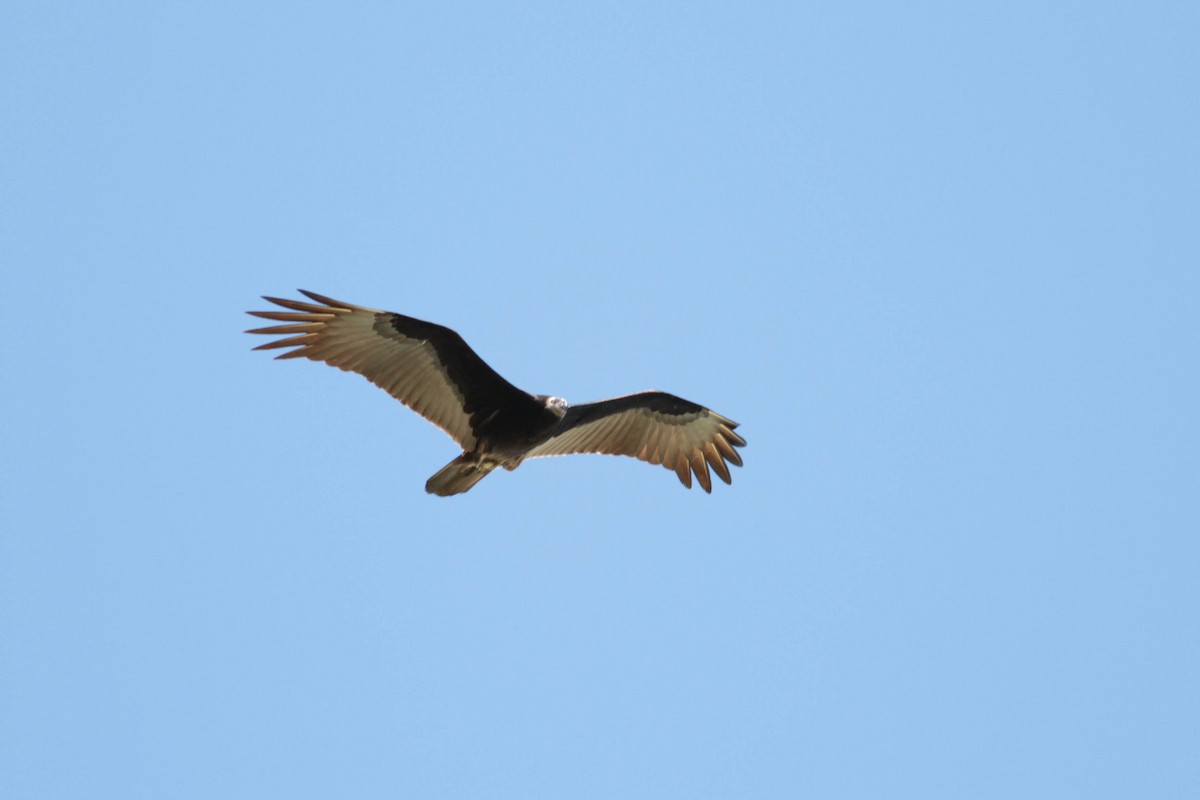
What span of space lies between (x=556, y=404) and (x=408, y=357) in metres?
1.43

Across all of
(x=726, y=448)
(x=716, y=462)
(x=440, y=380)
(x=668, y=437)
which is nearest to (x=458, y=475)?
(x=440, y=380)

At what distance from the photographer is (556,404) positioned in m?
13.7

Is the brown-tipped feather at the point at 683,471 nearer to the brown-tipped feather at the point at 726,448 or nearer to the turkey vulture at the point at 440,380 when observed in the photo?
the brown-tipped feather at the point at 726,448

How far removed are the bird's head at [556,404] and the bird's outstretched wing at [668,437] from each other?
107 cm

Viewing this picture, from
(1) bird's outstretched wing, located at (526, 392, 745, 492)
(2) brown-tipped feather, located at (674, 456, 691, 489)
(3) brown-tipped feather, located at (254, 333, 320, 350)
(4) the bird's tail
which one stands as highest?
(1) bird's outstretched wing, located at (526, 392, 745, 492)

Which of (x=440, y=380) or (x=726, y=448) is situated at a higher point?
(x=726, y=448)

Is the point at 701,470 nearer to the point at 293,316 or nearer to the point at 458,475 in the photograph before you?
the point at 458,475

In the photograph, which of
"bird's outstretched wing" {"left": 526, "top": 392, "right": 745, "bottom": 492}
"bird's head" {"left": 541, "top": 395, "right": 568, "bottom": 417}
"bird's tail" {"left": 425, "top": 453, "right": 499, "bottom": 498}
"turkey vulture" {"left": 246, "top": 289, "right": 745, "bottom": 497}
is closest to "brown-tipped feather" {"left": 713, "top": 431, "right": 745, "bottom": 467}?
"bird's outstretched wing" {"left": 526, "top": 392, "right": 745, "bottom": 492}

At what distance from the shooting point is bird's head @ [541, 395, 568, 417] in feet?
44.7

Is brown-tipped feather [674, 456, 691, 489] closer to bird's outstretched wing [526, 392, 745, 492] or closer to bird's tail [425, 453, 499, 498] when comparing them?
bird's outstretched wing [526, 392, 745, 492]

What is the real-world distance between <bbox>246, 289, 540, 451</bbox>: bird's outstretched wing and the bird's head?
0.12 m

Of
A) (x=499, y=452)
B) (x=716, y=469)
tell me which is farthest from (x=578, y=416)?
(x=716, y=469)

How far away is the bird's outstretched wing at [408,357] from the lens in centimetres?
1320

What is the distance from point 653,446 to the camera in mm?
15297
